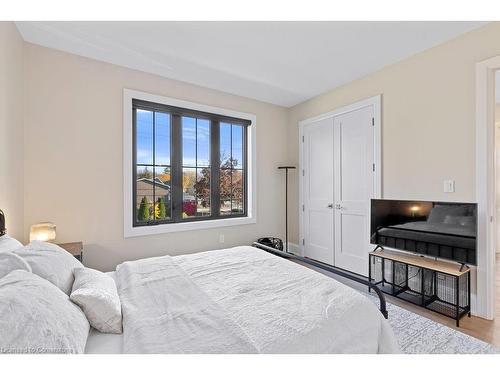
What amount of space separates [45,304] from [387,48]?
3.32m

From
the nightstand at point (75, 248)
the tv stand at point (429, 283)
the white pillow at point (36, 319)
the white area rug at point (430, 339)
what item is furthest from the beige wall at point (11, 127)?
the tv stand at point (429, 283)

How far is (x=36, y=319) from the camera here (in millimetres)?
815

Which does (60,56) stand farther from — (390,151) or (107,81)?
(390,151)

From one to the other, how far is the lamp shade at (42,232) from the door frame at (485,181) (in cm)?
391

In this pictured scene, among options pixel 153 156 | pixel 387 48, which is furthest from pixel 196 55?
pixel 387 48

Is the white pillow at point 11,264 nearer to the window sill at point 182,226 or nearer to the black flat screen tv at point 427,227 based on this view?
the window sill at point 182,226

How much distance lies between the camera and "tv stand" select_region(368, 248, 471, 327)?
2180mm

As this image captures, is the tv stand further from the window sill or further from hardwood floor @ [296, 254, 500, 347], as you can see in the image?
the window sill

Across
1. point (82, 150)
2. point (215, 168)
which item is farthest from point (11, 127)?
point (215, 168)

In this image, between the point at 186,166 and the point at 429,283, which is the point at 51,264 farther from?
the point at 429,283

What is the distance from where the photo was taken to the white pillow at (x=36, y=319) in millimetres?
746

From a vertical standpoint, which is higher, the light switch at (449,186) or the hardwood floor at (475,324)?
the light switch at (449,186)

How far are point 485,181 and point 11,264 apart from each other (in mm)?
3364

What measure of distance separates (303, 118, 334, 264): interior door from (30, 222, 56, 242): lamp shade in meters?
3.32
